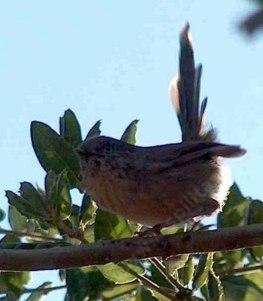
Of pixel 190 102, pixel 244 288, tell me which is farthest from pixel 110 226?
pixel 190 102

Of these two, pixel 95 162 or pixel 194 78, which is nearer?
pixel 95 162

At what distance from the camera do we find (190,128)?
244 centimetres

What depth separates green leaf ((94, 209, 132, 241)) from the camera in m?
1.71

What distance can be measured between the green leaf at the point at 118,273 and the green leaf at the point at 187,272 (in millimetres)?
115

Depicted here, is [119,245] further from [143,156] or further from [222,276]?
[143,156]

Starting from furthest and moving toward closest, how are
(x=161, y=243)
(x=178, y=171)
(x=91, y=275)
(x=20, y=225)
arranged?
(x=178, y=171)
(x=20, y=225)
(x=91, y=275)
(x=161, y=243)

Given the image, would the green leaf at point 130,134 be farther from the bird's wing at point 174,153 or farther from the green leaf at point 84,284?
the green leaf at point 84,284

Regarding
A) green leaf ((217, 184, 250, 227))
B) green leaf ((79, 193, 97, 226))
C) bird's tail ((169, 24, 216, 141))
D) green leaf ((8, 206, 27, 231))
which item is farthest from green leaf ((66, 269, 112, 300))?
bird's tail ((169, 24, 216, 141))

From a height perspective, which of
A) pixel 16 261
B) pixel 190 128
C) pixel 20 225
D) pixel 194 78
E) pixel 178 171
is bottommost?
pixel 16 261

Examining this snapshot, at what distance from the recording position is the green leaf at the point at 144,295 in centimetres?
177

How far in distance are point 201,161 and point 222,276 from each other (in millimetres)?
427

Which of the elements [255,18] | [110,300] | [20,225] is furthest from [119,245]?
[255,18]

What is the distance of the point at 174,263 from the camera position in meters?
1.68

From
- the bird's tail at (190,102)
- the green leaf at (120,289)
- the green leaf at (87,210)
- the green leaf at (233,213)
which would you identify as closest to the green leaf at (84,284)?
the green leaf at (120,289)
